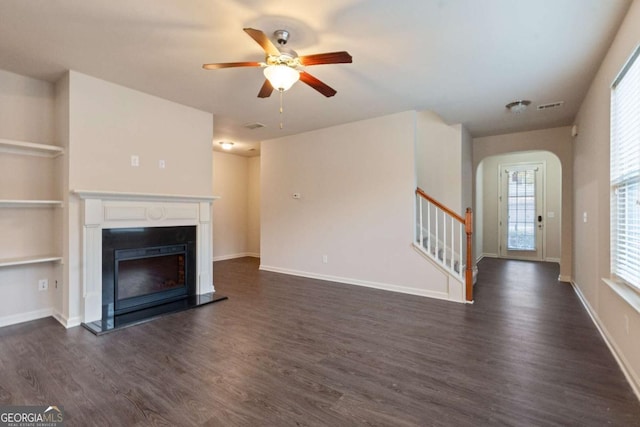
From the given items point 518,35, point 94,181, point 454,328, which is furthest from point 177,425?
point 518,35

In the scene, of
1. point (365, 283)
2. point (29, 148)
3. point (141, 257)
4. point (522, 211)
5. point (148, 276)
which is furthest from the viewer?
point (522, 211)

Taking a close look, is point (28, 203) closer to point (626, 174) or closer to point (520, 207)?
point (626, 174)

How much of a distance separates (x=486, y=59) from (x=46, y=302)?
5176 mm

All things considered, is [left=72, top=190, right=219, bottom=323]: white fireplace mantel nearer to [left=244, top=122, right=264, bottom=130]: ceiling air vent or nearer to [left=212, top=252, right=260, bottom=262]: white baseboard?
[left=244, top=122, right=264, bottom=130]: ceiling air vent

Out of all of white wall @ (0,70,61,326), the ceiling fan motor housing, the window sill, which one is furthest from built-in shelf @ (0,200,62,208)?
the window sill

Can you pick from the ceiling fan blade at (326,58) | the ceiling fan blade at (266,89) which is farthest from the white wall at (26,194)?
the ceiling fan blade at (326,58)

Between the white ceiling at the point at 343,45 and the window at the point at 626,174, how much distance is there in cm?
48

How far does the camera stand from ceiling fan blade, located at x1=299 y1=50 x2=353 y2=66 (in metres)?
2.24

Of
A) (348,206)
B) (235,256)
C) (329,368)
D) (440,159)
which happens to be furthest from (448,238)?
(235,256)

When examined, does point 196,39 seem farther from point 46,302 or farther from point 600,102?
point 600,102

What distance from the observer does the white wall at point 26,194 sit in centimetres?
306

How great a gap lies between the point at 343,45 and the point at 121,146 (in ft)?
8.86

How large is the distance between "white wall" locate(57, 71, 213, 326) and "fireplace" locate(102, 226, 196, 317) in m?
0.27

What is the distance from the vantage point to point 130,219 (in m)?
3.45
